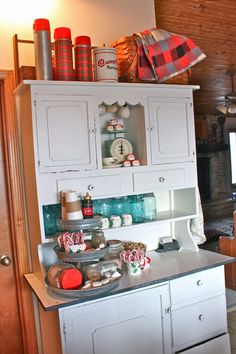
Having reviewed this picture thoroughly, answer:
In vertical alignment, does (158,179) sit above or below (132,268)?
above

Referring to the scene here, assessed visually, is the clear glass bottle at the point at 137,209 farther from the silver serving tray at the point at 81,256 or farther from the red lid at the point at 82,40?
the red lid at the point at 82,40

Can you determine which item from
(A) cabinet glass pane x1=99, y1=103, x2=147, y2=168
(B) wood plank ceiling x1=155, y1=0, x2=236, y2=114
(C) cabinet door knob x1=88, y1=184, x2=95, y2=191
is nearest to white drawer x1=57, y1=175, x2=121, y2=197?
(C) cabinet door knob x1=88, y1=184, x2=95, y2=191

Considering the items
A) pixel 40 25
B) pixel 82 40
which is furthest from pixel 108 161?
pixel 40 25

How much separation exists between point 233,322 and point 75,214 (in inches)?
81.1

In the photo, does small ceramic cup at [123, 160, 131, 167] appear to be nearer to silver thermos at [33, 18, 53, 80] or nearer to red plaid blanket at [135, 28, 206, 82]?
red plaid blanket at [135, 28, 206, 82]

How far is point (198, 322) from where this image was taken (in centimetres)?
206

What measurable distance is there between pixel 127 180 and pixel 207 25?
175 centimetres

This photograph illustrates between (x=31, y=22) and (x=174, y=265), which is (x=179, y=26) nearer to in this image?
(x=31, y=22)

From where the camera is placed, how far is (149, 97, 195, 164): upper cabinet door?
2160 mm

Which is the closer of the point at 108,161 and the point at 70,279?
the point at 70,279

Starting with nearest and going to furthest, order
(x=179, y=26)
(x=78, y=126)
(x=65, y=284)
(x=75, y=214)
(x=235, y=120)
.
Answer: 1. (x=65, y=284)
2. (x=75, y=214)
3. (x=78, y=126)
4. (x=179, y=26)
5. (x=235, y=120)

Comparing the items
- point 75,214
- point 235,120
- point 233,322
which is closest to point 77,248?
point 75,214

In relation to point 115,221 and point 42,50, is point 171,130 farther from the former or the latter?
point 42,50

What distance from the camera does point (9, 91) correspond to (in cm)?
205
